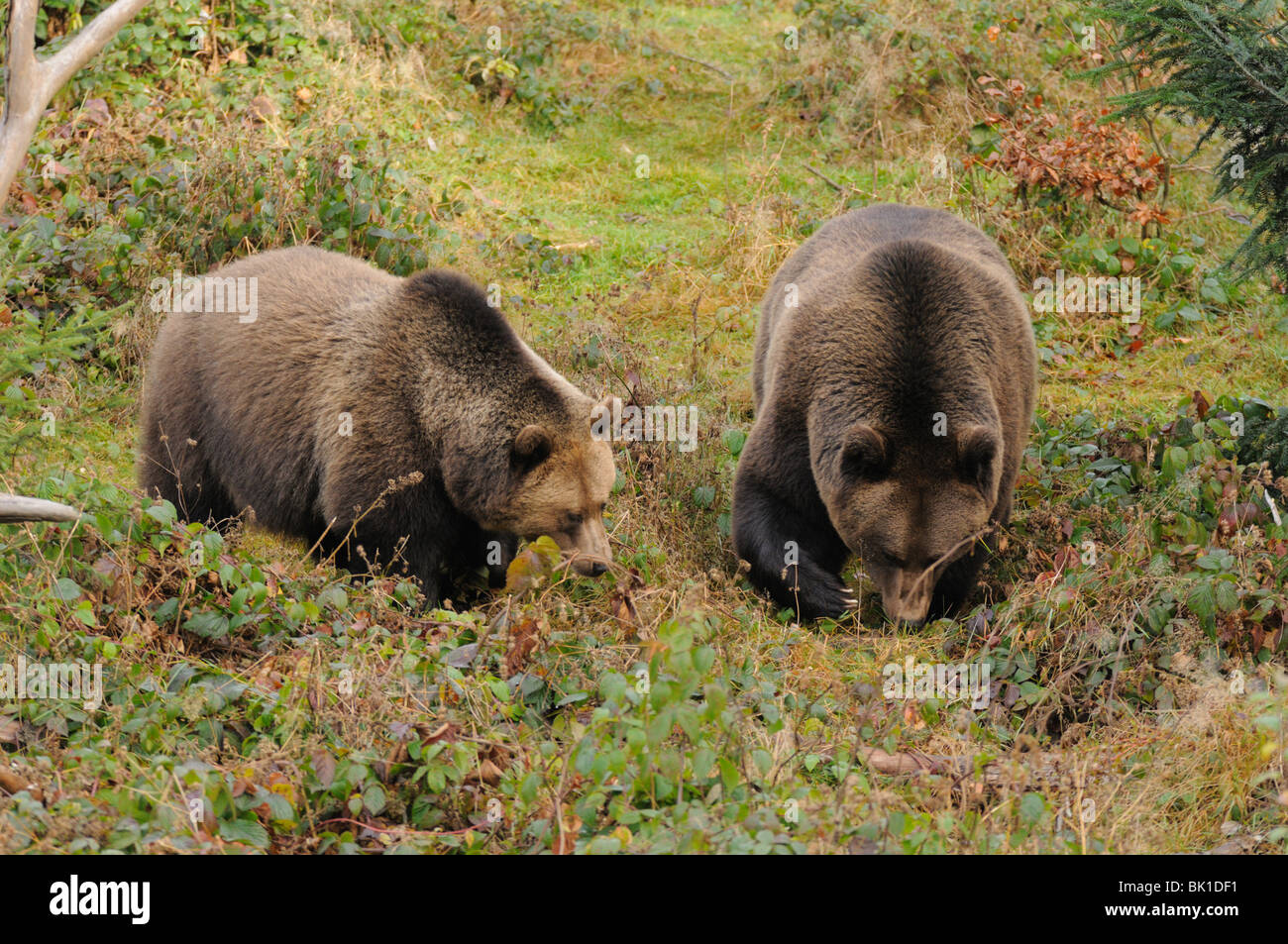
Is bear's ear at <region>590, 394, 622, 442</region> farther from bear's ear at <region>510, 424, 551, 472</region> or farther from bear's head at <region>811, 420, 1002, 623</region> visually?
bear's head at <region>811, 420, 1002, 623</region>

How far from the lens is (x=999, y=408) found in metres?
7.32

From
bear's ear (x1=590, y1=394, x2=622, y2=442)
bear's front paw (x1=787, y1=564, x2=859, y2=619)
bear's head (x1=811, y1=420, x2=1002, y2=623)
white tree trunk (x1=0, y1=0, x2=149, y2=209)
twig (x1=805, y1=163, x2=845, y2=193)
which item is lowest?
bear's front paw (x1=787, y1=564, x2=859, y2=619)

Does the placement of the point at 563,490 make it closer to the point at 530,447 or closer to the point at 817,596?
the point at 530,447

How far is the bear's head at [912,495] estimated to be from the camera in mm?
6586

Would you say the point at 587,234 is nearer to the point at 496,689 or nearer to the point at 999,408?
the point at 999,408

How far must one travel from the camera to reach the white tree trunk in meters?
5.12

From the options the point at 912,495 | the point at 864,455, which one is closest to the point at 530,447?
the point at 864,455

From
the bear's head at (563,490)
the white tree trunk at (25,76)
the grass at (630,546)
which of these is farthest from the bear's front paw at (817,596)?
the white tree trunk at (25,76)

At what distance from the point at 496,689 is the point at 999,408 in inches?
142

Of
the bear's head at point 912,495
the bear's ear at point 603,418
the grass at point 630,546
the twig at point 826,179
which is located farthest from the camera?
the twig at point 826,179

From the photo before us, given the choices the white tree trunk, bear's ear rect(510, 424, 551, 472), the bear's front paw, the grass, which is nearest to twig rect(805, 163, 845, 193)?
the grass

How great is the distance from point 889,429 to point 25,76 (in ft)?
13.8

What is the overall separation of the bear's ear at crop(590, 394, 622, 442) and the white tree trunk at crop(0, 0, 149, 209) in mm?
2797

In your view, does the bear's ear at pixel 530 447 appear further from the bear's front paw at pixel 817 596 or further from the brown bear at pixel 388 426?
the bear's front paw at pixel 817 596
